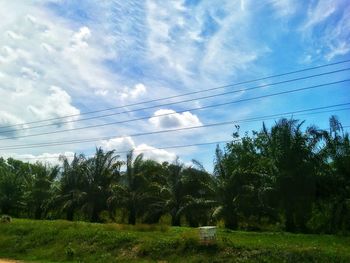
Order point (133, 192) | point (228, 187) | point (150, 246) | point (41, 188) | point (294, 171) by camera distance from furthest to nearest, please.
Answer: point (41, 188)
point (133, 192)
point (228, 187)
point (294, 171)
point (150, 246)

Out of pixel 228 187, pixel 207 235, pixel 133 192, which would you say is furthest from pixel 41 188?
pixel 207 235

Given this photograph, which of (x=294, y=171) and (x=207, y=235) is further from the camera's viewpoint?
(x=294, y=171)

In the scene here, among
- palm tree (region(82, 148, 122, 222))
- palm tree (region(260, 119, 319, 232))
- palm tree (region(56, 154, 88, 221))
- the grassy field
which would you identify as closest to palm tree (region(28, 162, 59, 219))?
palm tree (region(56, 154, 88, 221))

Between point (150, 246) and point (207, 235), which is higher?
point (207, 235)

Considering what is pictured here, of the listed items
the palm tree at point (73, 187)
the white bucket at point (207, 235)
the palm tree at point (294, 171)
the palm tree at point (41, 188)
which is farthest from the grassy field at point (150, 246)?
the palm tree at point (41, 188)

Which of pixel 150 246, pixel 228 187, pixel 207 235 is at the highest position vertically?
pixel 228 187

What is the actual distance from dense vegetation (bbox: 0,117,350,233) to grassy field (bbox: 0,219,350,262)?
16.3 ft

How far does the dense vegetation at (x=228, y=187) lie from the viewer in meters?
30.0

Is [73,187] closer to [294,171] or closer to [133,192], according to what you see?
[133,192]

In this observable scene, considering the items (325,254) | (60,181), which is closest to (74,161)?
(60,181)

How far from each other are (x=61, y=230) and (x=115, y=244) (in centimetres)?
609

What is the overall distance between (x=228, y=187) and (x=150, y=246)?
1207 cm

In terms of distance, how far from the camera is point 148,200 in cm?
4128

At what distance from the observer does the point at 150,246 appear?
2291cm
